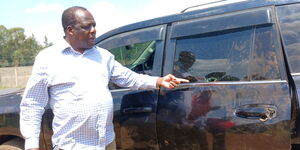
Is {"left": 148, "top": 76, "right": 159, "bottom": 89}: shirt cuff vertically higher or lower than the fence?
higher

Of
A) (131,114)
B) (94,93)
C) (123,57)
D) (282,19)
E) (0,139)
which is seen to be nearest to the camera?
(94,93)

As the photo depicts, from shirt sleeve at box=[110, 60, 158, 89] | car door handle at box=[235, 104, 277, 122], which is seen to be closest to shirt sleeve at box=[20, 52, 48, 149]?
shirt sleeve at box=[110, 60, 158, 89]

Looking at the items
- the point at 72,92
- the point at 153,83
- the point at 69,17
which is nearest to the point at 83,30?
the point at 69,17

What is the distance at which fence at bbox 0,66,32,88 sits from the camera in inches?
864

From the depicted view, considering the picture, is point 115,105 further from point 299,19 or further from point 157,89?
point 299,19

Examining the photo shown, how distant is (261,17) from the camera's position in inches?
75.9

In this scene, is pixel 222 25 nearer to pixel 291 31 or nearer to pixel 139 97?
pixel 291 31

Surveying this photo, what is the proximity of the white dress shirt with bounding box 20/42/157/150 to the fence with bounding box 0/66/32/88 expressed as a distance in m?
21.9

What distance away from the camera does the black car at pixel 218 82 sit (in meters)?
1.79

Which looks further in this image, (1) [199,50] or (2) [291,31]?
(1) [199,50]

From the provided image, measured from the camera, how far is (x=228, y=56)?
6.61ft

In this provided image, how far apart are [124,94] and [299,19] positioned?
4.62 ft

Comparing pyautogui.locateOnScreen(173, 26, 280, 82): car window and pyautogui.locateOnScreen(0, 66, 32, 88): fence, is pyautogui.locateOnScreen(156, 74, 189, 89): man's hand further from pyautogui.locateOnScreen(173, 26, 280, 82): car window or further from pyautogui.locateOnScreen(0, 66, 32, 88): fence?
pyautogui.locateOnScreen(0, 66, 32, 88): fence

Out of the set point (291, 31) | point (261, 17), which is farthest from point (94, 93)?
point (291, 31)
